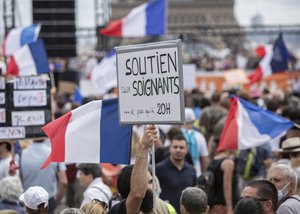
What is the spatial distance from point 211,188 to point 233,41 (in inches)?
2418

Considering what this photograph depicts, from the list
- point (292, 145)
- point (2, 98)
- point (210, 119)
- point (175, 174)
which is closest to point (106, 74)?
point (210, 119)

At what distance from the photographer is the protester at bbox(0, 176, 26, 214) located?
7703 mm

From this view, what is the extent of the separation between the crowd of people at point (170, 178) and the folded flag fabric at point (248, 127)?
0.23 m

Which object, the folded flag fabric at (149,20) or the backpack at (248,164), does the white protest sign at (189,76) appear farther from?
the backpack at (248,164)

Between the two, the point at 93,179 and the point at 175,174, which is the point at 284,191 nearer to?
the point at 175,174

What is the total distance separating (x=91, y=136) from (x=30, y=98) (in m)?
2.22

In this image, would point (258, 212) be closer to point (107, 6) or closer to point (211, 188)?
point (211, 188)

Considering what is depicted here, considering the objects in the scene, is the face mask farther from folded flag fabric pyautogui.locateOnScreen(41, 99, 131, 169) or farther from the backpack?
the backpack

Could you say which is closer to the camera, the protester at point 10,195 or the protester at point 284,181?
the protester at point 284,181

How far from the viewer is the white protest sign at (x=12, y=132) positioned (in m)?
8.77

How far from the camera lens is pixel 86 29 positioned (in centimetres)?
3247

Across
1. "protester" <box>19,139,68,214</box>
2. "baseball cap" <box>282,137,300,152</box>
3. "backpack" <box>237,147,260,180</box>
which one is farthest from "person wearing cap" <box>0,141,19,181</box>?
"baseball cap" <box>282,137,300,152</box>

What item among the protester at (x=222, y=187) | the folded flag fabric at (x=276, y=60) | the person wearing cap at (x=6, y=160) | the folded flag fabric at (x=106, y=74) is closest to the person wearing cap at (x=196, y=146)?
the protester at (x=222, y=187)

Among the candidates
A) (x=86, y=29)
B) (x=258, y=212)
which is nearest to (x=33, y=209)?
(x=258, y=212)
